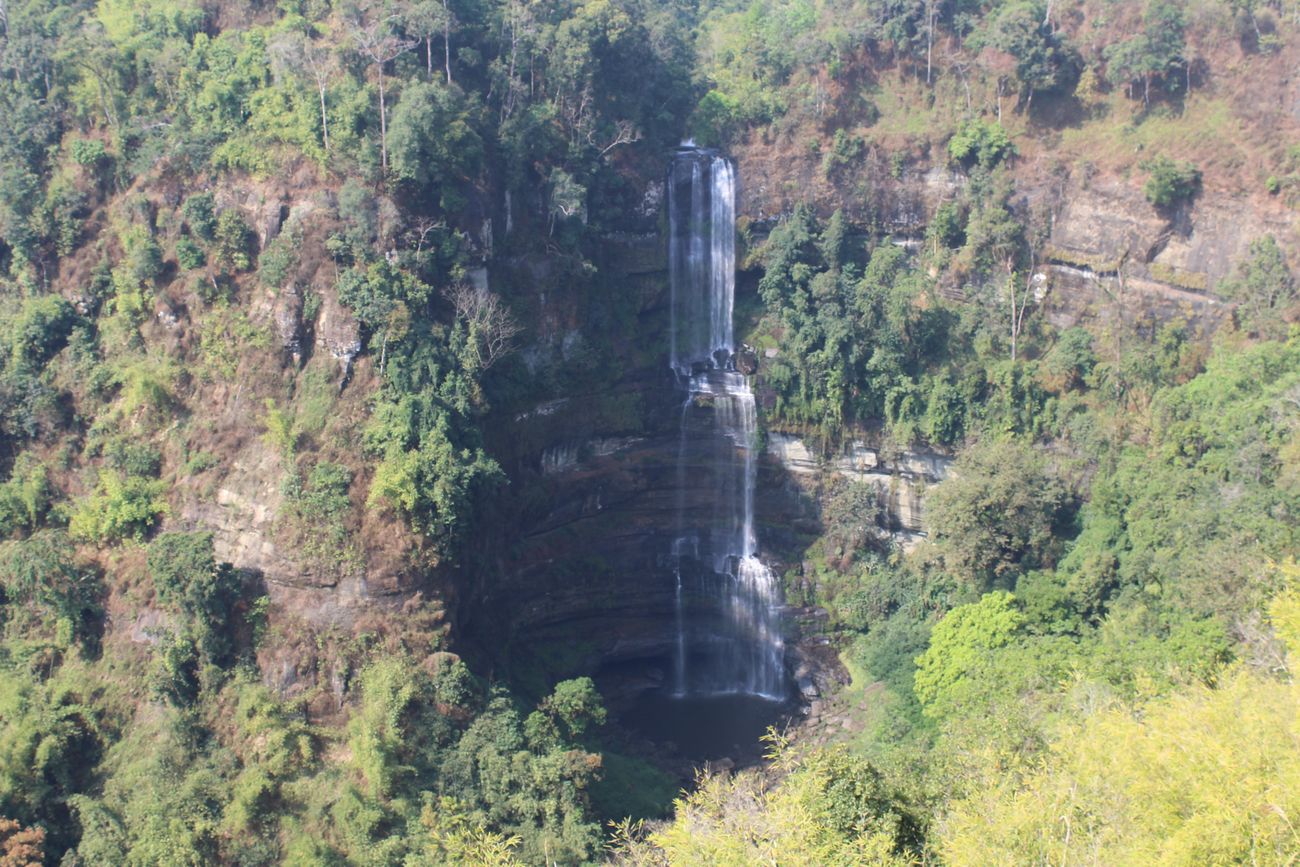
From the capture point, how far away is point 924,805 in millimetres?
16750

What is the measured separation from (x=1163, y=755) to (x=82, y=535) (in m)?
22.9

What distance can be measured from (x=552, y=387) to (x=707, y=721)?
33.7 ft

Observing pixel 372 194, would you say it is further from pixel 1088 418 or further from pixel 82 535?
pixel 1088 418

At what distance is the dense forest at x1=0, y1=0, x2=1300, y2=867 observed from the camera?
2281cm

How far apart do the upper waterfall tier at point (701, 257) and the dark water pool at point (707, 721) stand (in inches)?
386

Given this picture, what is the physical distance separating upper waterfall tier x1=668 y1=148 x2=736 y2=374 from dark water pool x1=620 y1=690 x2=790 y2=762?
980 centimetres

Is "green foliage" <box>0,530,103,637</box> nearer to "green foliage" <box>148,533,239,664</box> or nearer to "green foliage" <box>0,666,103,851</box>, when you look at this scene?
"green foliage" <box>0,666,103,851</box>

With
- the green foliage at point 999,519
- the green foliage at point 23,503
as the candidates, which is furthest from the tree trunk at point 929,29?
the green foliage at point 23,503

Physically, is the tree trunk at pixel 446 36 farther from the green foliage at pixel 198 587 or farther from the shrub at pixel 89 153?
the green foliage at pixel 198 587

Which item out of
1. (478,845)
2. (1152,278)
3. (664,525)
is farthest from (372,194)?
(1152,278)

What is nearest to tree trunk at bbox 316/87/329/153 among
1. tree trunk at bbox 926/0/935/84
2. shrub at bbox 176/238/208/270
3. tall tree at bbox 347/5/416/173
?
tall tree at bbox 347/5/416/173

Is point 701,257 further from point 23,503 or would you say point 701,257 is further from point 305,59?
point 23,503

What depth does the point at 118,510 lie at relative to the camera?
25719 mm

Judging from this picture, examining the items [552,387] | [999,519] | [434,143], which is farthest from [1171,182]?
[434,143]
